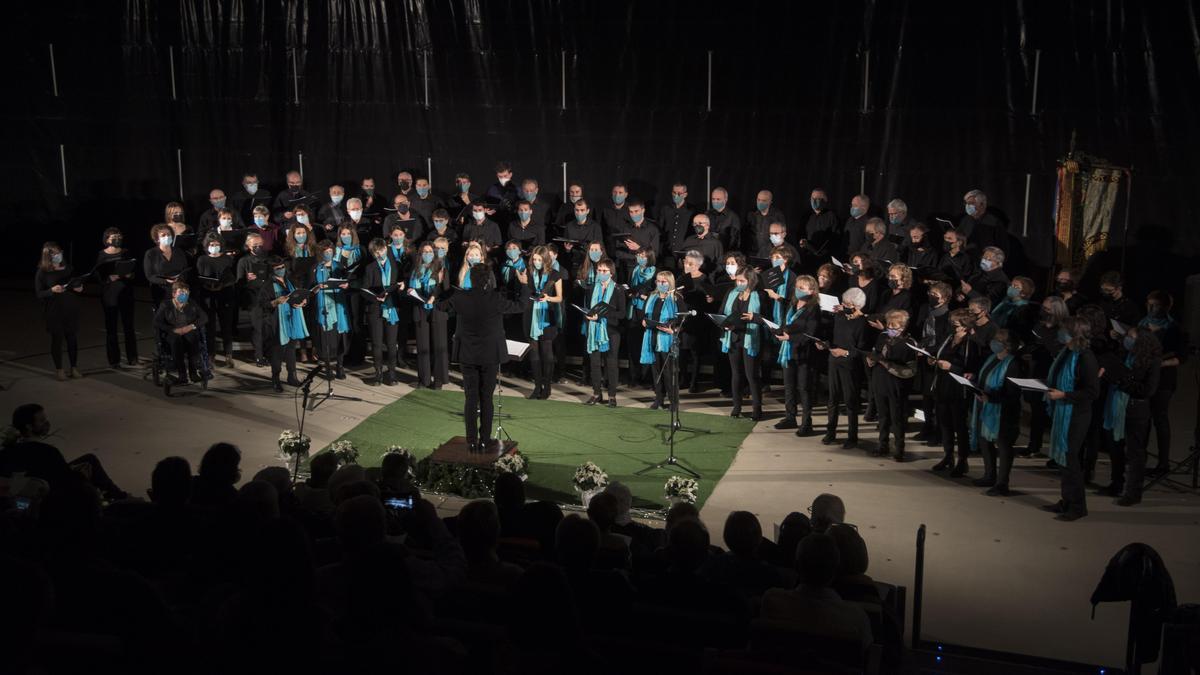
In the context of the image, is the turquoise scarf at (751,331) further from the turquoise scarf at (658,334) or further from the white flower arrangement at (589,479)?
the white flower arrangement at (589,479)

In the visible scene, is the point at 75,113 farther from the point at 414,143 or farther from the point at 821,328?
the point at 821,328

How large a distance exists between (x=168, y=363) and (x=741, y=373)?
22.4 ft

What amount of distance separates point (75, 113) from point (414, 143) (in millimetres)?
6581

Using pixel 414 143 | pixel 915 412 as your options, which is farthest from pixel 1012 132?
pixel 414 143

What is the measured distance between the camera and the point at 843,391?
37.7ft

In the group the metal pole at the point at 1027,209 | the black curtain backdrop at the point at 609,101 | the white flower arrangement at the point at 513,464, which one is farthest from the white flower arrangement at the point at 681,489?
the metal pole at the point at 1027,209

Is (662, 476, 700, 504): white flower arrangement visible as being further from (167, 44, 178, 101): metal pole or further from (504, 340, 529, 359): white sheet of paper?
(167, 44, 178, 101): metal pole

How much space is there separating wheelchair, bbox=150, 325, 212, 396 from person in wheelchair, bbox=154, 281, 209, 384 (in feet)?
0.11

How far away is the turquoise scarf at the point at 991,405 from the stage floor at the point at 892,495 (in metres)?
0.57

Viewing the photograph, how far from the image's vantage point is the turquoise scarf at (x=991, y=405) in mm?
9672

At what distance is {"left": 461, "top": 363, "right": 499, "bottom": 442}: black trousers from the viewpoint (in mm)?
10406

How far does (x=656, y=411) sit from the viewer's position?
12734 mm

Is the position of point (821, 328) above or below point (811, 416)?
above

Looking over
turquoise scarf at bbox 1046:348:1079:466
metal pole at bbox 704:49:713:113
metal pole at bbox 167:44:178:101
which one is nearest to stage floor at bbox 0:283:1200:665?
turquoise scarf at bbox 1046:348:1079:466
